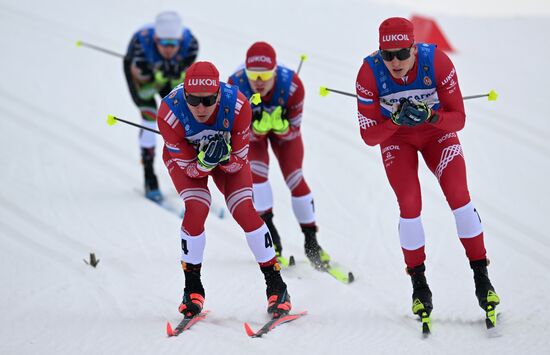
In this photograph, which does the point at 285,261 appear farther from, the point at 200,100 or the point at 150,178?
the point at 150,178

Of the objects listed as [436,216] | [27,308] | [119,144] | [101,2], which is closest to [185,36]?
[119,144]

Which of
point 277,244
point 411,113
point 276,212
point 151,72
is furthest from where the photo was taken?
point 151,72

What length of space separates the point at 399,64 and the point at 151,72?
14.3 feet

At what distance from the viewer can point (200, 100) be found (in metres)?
5.32

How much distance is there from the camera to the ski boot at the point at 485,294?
5410 mm

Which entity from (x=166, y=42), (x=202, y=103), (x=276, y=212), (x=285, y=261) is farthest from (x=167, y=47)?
(x=202, y=103)

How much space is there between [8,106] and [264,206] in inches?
233

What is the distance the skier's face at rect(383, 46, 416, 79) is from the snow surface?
6.08ft

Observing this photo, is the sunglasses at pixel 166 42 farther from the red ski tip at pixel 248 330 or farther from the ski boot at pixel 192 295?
the red ski tip at pixel 248 330

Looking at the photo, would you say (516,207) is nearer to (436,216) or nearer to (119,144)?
(436,216)

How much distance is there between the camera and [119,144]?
10.6m

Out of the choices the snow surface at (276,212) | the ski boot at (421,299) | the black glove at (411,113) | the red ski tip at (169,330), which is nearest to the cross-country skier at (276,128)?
the snow surface at (276,212)

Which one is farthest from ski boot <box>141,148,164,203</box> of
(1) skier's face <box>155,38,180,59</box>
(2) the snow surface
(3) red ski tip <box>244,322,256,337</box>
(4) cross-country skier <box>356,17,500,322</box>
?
(4) cross-country skier <box>356,17,500,322</box>

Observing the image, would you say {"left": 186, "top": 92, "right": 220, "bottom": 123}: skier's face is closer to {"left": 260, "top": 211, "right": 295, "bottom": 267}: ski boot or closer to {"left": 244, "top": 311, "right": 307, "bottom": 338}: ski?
{"left": 244, "top": 311, "right": 307, "bottom": 338}: ski
